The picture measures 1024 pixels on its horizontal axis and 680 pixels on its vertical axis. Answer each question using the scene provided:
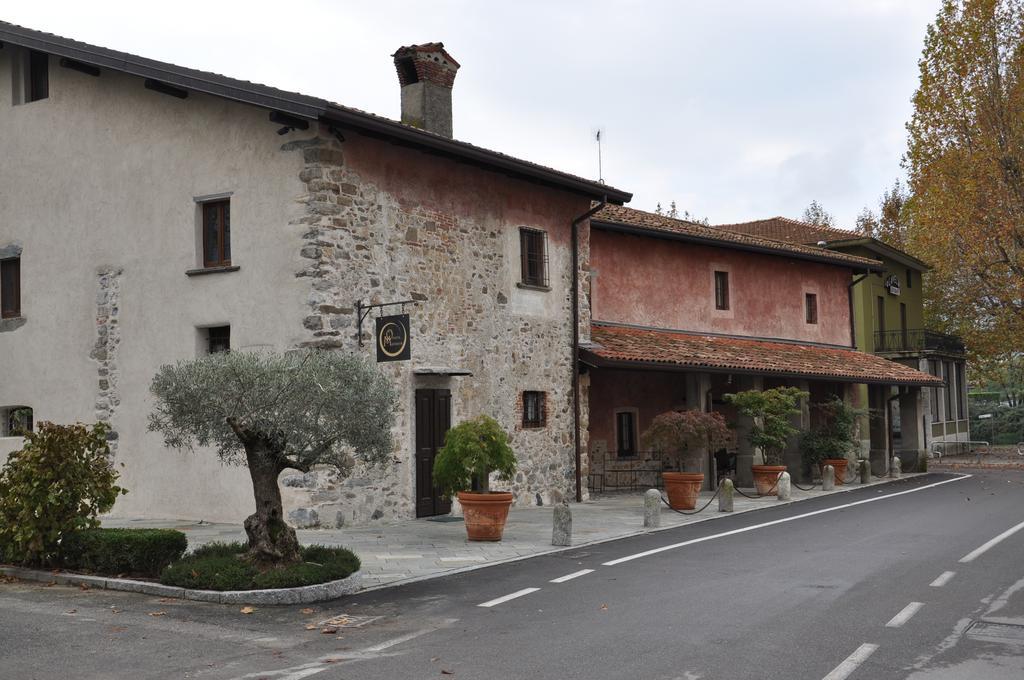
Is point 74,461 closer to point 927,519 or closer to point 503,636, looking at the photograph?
point 503,636

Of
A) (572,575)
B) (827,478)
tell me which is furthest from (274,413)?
(827,478)

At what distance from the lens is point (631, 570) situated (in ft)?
34.6

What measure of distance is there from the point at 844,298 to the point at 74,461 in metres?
24.5

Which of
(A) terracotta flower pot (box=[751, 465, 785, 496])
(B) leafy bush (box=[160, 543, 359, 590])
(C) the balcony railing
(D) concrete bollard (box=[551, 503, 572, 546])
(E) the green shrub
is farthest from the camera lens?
(C) the balcony railing

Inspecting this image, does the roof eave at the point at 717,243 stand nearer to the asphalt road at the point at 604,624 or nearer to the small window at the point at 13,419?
the asphalt road at the point at 604,624

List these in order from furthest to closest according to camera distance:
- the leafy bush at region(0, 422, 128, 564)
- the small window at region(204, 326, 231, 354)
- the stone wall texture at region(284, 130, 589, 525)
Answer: the small window at region(204, 326, 231, 354)
the stone wall texture at region(284, 130, 589, 525)
the leafy bush at region(0, 422, 128, 564)

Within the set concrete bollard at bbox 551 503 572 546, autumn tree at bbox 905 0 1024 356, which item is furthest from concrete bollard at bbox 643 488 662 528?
autumn tree at bbox 905 0 1024 356

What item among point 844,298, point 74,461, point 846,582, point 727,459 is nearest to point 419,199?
point 74,461

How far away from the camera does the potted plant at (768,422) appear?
65.3 feet

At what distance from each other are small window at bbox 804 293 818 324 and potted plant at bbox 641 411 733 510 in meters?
11.8

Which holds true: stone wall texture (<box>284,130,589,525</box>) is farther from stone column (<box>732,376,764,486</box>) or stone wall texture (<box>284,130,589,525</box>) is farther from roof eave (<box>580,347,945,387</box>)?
stone column (<box>732,376,764,486</box>)

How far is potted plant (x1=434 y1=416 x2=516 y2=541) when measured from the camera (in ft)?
41.8

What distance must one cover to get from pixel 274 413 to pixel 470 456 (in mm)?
3924

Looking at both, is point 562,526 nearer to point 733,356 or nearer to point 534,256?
point 534,256
